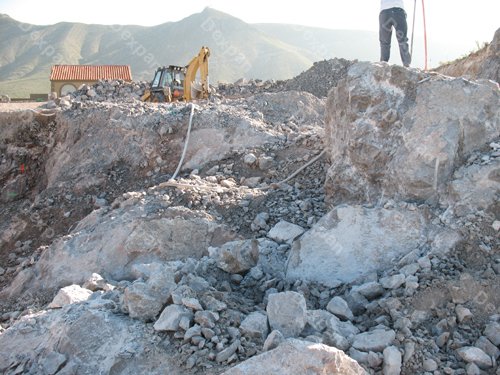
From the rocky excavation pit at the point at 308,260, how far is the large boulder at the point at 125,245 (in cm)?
2

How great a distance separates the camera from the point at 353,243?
3.88m

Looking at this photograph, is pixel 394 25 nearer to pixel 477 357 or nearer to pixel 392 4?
pixel 392 4

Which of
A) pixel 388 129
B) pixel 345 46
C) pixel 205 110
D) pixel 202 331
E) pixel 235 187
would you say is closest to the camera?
pixel 202 331

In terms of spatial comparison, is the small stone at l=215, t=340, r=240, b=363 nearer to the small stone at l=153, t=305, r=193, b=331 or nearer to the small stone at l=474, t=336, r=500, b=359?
the small stone at l=153, t=305, r=193, b=331

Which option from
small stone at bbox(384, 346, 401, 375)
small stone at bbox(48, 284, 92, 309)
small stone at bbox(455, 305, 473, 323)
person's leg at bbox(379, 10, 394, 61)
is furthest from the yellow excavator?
small stone at bbox(384, 346, 401, 375)

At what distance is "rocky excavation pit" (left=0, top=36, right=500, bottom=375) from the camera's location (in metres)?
2.81

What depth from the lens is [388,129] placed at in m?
4.18

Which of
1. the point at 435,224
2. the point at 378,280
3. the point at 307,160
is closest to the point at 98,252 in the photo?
the point at 307,160

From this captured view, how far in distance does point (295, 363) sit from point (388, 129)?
7.77 feet

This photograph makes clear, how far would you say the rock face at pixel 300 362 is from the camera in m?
2.41

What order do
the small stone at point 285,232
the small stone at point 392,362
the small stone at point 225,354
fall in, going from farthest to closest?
the small stone at point 285,232
the small stone at point 225,354
the small stone at point 392,362

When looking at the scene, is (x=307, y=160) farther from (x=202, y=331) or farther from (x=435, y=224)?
(x=202, y=331)

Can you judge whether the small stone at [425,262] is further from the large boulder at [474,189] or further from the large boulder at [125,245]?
the large boulder at [125,245]

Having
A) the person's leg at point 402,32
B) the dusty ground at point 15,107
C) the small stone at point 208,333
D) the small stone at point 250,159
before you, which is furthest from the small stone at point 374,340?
the dusty ground at point 15,107
